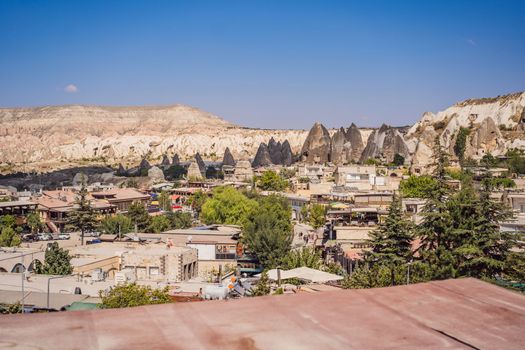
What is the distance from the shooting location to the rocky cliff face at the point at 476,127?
65.4 m

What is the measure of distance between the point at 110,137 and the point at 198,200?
10212 centimetres

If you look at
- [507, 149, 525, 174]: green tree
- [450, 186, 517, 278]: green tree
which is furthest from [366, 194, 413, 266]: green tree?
[507, 149, 525, 174]: green tree

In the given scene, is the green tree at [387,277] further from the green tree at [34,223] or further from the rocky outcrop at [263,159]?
the rocky outcrop at [263,159]

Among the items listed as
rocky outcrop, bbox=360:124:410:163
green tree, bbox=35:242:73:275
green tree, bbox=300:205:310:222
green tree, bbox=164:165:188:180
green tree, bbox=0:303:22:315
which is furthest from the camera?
green tree, bbox=164:165:188:180

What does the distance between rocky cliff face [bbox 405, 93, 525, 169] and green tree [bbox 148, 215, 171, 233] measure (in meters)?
26.8

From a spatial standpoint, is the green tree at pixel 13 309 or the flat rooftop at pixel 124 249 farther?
the flat rooftop at pixel 124 249

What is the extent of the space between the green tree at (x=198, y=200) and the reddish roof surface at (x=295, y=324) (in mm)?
41576

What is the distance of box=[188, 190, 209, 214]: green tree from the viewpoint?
4478 centimetres

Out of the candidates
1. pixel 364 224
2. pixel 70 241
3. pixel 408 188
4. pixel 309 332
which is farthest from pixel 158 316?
pixel 408 188

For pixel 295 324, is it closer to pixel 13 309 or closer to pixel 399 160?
pixel 13 309

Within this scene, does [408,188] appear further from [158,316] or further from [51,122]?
[51,122]

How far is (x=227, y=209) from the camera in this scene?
120ft

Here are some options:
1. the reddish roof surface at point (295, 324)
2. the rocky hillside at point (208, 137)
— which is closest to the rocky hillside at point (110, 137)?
the rocky hillside at point (208, 137)

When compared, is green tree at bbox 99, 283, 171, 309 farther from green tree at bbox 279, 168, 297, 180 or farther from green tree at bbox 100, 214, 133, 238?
green tree at bbox 279, 168, 297, 180
